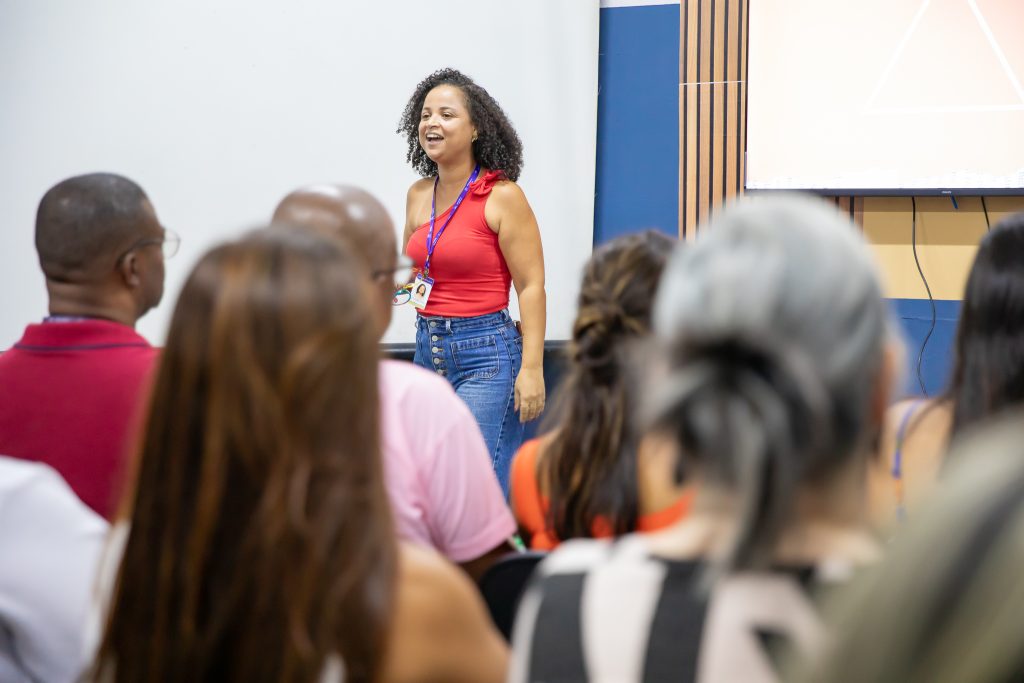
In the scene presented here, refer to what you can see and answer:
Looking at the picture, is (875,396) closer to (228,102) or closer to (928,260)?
(928,260)

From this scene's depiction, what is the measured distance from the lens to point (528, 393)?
3.27m

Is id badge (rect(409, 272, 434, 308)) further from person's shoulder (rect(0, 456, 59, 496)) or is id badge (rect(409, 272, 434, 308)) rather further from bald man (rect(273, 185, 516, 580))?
person's shoulder (rect(0, 456, 59, 496))

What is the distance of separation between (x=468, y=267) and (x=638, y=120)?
1385mm

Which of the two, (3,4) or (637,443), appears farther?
(3,4)

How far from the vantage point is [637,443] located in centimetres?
157

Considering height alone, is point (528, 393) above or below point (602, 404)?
below

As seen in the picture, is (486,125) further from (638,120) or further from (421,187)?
(638,120)

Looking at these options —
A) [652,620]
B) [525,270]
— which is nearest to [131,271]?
[652,620]

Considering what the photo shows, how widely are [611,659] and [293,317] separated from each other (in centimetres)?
43

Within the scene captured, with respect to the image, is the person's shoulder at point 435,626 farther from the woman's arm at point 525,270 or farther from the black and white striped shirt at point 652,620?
the woman's arm at point 525,270

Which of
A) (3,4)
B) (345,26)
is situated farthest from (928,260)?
(3,4)

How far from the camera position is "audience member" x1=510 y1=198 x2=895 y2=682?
798 millimetres

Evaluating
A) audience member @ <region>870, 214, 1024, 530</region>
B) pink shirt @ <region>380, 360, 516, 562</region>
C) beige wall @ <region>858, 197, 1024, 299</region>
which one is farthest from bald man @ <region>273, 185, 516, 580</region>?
beige wall @ <region>858, 197, 1024, 299</region>

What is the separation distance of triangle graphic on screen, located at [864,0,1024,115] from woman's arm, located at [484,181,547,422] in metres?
1.39
